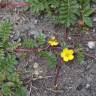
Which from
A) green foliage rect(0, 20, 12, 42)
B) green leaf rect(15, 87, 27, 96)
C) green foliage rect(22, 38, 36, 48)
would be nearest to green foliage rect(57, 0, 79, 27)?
green foliage rect(22, 38, 36, 48)

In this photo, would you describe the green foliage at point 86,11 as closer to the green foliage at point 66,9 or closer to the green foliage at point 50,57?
the green foliage at point 66,9

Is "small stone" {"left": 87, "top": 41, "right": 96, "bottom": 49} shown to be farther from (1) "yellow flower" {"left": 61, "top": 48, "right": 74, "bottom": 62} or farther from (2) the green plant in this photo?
(2) the green plant

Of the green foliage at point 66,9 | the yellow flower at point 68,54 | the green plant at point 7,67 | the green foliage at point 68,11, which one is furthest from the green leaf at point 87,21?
the green plant at point 7,67

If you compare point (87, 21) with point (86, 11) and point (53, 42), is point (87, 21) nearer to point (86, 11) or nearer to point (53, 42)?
point (86, 11)

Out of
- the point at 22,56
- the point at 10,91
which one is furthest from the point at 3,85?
the point at 22,56

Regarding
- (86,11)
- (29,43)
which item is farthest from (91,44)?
(29,43)

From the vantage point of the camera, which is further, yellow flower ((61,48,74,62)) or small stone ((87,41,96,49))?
small stone ((87,41,96,49))

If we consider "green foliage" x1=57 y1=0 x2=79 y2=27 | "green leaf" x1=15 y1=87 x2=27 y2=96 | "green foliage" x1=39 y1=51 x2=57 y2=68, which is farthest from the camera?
"green foliage" x1=57 y1=0 x2=79 y2=27
